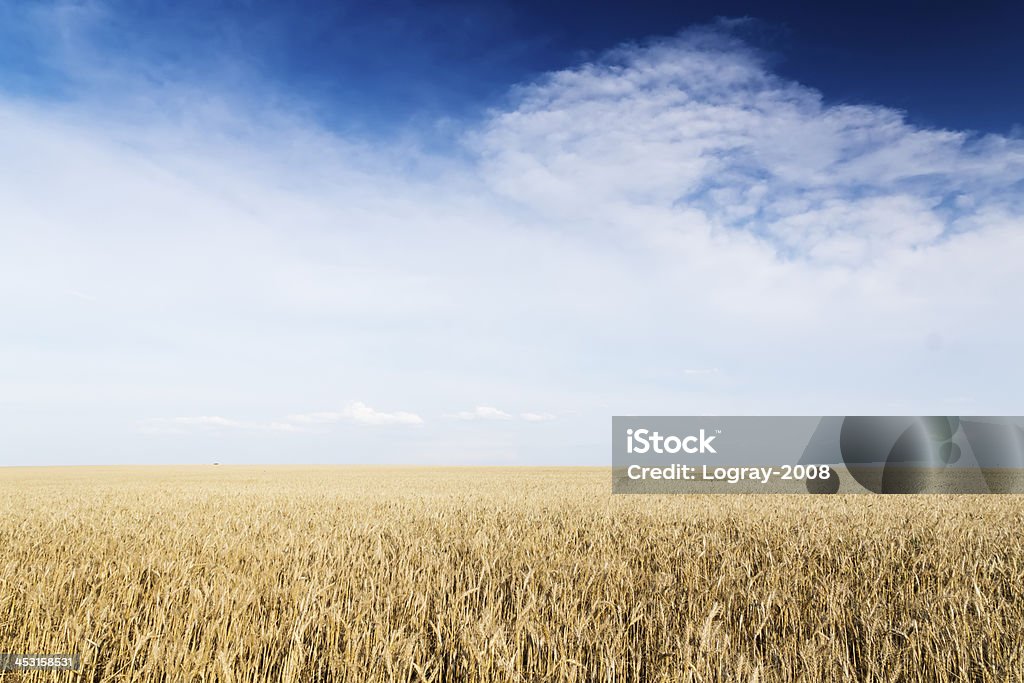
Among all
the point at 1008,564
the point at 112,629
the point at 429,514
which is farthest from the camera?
the point at 429,514

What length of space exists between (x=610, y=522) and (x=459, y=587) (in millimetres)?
4907

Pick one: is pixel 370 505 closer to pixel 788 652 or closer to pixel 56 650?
pixel 56 650

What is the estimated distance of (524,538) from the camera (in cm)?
783

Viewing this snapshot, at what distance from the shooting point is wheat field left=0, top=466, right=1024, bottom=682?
3.71 meters

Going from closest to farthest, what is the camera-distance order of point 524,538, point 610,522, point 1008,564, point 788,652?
1. point 788,652
2. point 1008,564
3. point 524,538
4. point 610,522

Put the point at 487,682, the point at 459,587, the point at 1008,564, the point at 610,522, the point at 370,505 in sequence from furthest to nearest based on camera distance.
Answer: the point at 370,505 < the point at 610,522 < the point at 1008,564 < the point at 459,587 < the point at 487,682

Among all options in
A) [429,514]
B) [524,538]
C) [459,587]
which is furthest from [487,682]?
[429,514]

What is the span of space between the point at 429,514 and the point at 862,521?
6.98 metres

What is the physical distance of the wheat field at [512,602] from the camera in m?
3.71

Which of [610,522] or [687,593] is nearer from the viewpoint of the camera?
[687,593]

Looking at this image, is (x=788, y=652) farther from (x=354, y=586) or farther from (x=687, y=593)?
(x=354, y=586)

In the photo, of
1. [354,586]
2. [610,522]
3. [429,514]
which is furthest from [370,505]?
[354,586]

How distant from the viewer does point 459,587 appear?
5.19m

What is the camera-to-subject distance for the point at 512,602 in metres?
5.18
